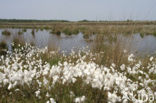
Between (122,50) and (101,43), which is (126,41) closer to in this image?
(122,50)

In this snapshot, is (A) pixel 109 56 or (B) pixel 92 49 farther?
(B) pixel 92 49

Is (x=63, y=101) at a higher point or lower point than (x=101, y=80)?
lower

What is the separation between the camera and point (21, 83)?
132 inches

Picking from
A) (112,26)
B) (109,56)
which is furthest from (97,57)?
(112,26)

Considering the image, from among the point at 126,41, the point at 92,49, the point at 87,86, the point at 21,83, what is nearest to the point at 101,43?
the point at 92,49

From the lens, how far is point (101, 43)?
22.2 feet

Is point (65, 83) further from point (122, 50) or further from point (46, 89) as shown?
point (122, 50)

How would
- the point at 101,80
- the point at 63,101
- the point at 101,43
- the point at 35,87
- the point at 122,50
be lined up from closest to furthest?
1. the point at 63,101
2. the point at 101,80
3. the point at 35,87
4. the point at 122,50
5. the point at 101,43

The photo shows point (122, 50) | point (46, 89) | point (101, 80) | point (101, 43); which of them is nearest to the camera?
point (101, 80)

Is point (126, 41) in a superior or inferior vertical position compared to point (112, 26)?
inferior

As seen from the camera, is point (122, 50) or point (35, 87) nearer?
point (35, 87)

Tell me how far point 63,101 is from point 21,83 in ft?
3.13

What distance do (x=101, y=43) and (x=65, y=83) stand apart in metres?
3.65

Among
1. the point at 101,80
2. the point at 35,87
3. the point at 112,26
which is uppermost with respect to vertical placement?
the point at 112,26
